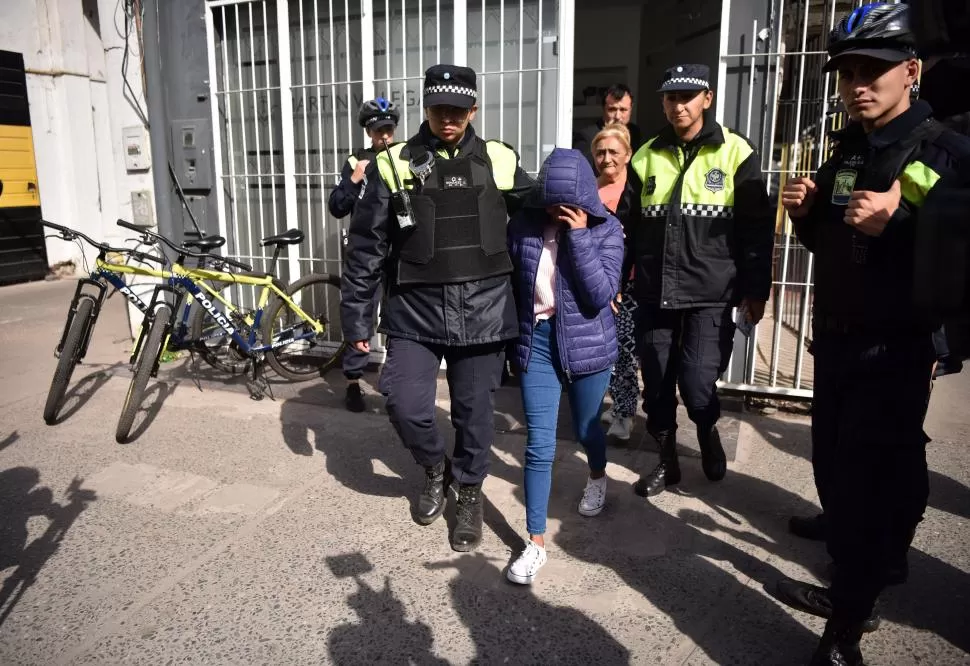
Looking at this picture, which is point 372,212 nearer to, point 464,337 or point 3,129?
point 464,337

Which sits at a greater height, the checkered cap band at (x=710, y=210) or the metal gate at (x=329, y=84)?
the metal gate at (x=329, y=84)

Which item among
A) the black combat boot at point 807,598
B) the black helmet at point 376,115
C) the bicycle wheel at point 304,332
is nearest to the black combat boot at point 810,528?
the black combat boot at point 807,598

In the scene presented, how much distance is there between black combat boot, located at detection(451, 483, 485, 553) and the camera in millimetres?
3152

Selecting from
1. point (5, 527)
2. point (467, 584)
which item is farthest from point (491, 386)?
point (5, 527)

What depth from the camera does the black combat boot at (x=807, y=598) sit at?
256cm

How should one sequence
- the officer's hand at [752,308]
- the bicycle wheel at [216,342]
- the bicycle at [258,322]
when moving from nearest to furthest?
the officer's hand at [752,308], the bicycle at [258,322], the bicycle wheel at [216,342]

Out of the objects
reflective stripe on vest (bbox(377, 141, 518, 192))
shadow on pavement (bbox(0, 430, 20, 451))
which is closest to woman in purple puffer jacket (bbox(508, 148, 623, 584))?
reflective stripe on vest (bbox(377, 141, 518, 192))

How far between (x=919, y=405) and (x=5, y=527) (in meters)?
3.80

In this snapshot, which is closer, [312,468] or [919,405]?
[919,405]

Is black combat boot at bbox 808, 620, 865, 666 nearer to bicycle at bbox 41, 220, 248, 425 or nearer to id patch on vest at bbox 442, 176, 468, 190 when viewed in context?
id patch on vest at bbox 442, 176, 468, 190

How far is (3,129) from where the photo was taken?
10281mm

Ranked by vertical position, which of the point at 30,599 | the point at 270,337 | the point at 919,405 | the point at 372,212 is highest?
the point at 372,212

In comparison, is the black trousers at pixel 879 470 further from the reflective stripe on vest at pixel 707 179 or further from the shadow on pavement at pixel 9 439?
the shadow on pavement at pixel 9 439

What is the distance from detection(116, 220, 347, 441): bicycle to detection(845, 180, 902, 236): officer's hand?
394cm
